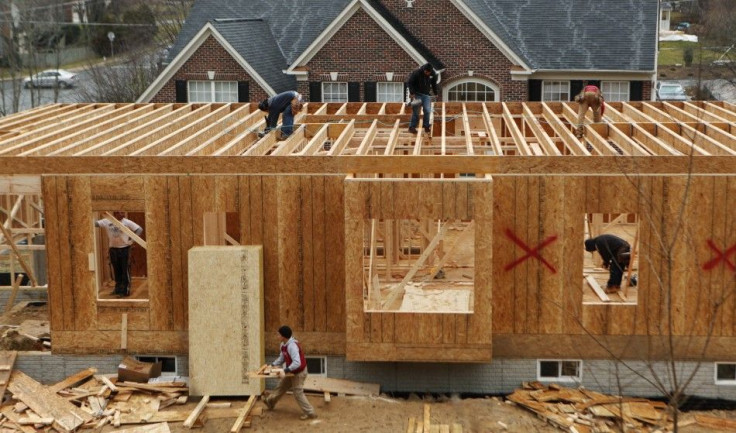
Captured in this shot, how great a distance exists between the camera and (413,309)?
660 inches

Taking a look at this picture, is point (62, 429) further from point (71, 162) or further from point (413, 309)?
point (413, 309)

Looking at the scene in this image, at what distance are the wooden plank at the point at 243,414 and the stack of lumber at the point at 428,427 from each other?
2.45m

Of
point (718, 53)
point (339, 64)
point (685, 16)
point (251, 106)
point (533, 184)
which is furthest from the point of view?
point (685, 16)

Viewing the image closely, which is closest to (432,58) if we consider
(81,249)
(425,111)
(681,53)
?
(425,111)

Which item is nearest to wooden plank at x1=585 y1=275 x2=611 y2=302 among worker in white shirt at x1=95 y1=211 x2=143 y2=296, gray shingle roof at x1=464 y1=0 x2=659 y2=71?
worker in white shirt at x1=95 y1=211 x2=143 y2=296

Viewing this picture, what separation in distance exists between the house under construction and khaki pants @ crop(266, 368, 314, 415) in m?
0.76

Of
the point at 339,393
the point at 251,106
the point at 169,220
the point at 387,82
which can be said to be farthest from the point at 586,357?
the point at 387,82

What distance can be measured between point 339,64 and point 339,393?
923 inches

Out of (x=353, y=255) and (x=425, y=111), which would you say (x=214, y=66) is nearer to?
(x=425, y=111)

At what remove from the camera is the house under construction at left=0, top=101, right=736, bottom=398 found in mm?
15711

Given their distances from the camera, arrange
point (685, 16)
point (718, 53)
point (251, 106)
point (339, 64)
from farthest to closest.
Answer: point (685, 16), point (718, 53), point (339, 64), point (251, 106)

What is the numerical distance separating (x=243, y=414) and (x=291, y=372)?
3.54 ft

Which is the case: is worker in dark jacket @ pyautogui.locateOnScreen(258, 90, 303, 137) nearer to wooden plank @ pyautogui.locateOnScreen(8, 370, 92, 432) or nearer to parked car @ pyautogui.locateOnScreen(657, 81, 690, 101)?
wooden plank @ pyautogui.locateOnScreen(8, 370, 92, 432)

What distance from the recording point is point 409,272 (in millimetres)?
16203
